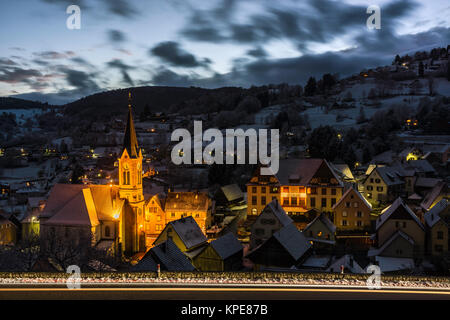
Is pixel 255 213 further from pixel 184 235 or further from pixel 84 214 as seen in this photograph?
pixel 84 214

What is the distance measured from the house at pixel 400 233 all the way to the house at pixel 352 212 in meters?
3.47

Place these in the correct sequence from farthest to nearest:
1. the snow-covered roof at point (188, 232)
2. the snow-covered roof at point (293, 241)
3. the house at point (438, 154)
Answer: the house at point (438, 154) → the snow-covered roof at point (188, 232) → the snow-covered roof at point (293, 241)

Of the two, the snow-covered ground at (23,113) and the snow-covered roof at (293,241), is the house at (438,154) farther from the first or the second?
the snow-covered ground at (23,113)

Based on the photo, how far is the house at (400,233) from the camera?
90.3 ft

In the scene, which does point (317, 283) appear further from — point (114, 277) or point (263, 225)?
point (263, 225)

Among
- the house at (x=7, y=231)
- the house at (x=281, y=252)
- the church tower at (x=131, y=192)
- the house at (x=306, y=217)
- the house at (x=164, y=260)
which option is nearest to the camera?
the house at (x=164, y=260)

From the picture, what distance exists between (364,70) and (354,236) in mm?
167133

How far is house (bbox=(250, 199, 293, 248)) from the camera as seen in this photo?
3084 centimetres

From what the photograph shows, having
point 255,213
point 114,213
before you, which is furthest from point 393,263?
point 114,213

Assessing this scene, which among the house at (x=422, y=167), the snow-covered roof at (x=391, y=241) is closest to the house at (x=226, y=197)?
the snow-covered roof at (x=391, y=241)

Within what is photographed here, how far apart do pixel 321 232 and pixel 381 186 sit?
1573cm

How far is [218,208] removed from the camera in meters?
44.8

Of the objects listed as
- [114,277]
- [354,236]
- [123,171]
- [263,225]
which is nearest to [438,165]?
[354,236]

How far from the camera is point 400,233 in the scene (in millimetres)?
27516
